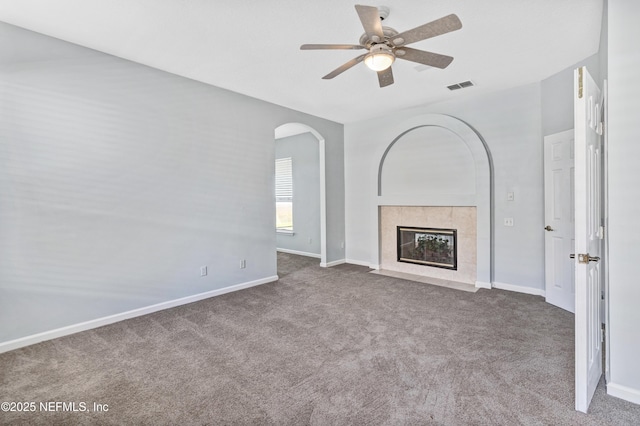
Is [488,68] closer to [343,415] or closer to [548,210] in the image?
[548,210]

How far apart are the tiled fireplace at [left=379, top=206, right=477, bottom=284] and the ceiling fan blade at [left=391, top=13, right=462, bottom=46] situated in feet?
10.0

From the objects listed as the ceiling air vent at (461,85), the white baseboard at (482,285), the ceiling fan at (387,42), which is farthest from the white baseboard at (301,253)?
the ceiling fan at (387,42)

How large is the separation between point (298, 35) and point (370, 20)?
956mm

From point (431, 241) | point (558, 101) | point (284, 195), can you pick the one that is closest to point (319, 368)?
point (431, 241)

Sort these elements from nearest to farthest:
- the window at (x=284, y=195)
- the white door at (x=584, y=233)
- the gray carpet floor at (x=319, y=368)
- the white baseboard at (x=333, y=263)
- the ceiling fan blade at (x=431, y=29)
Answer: the white door at (x=584, y=233) → the gray carpet floor at (x=319, y=368) → the ceiling fan blade at (x=431, y=29) → the white baseboard at (x=333, y=263) → the window at (x=284, y=195)

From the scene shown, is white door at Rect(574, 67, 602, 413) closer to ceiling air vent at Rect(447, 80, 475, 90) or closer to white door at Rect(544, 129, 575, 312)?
white door at Rect(544, 129, 575, 312)

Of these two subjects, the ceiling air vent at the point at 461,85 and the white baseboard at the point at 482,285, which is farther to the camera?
the white baseboard at the point at 482,285

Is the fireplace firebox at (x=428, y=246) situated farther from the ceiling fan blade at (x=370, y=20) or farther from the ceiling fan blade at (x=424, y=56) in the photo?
the ceiling fan blade at (x=370, y=20)

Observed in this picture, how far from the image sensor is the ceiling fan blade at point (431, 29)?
2.02 meters

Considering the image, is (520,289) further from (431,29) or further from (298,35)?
(298,35)

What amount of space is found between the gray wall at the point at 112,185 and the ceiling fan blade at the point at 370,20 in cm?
255

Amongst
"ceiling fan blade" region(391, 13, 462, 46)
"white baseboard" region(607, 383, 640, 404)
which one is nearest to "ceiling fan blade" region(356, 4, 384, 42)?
"ceiling fan blade" region(391, 13, 462, 46)

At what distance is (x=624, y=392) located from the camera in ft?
6.36

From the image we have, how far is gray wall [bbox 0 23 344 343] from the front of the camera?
275 centimetres
